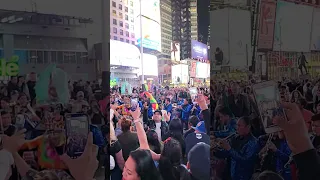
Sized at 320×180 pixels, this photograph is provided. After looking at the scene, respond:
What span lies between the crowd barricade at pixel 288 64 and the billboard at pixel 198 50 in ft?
1.43

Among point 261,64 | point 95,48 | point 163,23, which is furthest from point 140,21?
point 261,64

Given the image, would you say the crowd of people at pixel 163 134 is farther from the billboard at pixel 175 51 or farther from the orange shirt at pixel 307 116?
the billboard at pixel 175 51

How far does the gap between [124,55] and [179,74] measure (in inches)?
17.0

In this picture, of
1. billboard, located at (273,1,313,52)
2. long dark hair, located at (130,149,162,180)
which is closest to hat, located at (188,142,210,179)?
long dark hair, located at (130,149,162,180)

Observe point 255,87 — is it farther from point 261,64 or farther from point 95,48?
point 95,48

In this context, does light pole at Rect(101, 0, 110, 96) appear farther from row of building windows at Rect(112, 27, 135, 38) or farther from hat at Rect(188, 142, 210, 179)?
hat at Rect(188, 142, 210, 179)

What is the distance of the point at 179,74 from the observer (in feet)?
8.64

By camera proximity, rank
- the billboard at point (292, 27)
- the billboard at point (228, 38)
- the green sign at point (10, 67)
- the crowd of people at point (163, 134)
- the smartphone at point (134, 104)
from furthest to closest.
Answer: the smartphone at point (134, 104), the billboard at point (292, 27), the billboard at point (228, 38), the crowd of people at point (163, 134), the green sign at point (10, 67)

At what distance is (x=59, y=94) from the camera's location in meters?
2.18

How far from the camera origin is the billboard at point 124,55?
2464 mm

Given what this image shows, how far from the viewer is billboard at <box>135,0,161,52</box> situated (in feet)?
8.68

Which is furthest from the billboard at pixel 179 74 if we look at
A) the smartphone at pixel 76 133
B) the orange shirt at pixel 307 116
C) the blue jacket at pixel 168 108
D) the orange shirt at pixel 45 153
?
the orange shirt at pixel 45 153

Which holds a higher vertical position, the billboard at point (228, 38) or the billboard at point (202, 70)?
the billboard at point (228, 38)

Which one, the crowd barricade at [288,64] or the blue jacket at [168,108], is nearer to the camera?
the crowd barricade at [288,64]
